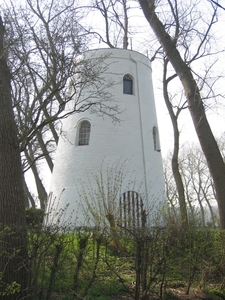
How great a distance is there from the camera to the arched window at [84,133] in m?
13.7

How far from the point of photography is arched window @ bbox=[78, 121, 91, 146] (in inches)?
539

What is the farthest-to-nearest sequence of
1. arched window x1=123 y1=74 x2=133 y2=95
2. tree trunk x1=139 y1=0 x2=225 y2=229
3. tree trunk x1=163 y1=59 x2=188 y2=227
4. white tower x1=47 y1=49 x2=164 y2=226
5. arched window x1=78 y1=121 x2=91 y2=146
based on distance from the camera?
arched window x1=123 y1=74 x2=133 y2=95
arched window x1=78 y1=121 x2=91 y2=146
tree trunk x1=163 y1=59 x2=188 y2=227
white tower x1=47 y1=49 x2=164 y2=226
tree trunk x1=139 y1=0 x2=225 y2=229

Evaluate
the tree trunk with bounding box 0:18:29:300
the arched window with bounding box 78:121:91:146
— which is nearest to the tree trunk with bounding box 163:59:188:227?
the arched window with bounding box 78:121:91:146

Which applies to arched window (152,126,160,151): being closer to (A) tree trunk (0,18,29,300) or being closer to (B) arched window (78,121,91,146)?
(B) arched window (78,121,91,146)

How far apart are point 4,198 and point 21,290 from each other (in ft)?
4.98

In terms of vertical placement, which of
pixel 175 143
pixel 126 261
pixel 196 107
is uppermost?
pixel 175 143

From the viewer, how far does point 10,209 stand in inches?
228

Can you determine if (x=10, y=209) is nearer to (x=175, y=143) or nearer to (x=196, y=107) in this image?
(x=196, y=107)

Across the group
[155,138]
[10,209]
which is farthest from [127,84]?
[10,209]

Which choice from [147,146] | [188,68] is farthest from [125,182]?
[188,68]

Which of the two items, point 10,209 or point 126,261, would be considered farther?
point 126,261

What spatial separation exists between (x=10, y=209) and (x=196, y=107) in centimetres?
562

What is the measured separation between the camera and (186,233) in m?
6.77

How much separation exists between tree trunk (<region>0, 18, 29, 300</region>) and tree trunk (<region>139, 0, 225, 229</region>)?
15.7ft
